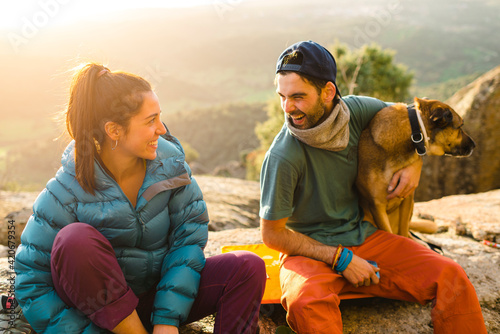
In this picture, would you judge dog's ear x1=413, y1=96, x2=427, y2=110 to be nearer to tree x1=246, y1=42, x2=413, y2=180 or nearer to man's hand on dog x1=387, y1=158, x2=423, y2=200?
man's hand on dog x1=387, y1=158, x2=423, y2=200

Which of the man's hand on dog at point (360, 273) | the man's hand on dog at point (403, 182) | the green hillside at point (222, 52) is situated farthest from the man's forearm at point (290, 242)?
the green hillside at point (222, 52)

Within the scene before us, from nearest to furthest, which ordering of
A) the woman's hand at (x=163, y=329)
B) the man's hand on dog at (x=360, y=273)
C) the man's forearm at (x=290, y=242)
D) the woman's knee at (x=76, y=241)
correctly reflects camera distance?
the woman's knee at (x=76, y=241)
the woman's hand at (x=163, y=329)
the man's hand on dog at (x=360, y=273)
the man's forearm at (x=290, y=242)

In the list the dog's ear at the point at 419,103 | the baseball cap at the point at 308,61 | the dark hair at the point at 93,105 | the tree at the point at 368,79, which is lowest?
the tree at the point at 368,79

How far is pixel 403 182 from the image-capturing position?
3.16 meters

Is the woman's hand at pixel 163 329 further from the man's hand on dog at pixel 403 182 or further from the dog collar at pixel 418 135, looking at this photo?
the dog collar at pixel 418 135

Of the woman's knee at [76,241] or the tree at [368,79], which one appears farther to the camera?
the tree at [368,79]

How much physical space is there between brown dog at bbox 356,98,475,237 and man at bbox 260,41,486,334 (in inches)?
7.2

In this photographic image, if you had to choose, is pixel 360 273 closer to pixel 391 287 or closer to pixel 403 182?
pixel 391 287

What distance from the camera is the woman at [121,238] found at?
1969 mm

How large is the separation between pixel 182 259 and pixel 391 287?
5.14ft

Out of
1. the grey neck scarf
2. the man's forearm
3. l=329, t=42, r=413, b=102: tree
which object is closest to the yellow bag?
the man's forearm

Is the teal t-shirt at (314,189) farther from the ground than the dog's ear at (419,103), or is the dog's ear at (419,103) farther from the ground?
the dog's ear at (419,103)

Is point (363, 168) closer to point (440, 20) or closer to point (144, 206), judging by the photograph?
point (144, 206)

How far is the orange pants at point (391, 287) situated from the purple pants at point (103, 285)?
1.19 feet
